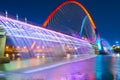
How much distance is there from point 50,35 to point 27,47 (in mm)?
14546

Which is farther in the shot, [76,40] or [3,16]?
[76,40]

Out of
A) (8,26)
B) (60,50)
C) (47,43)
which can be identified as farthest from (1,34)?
(60,50)

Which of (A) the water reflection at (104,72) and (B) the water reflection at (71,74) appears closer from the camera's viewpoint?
(B) the water reflection at (71,74)

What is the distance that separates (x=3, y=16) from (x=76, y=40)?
188 ft

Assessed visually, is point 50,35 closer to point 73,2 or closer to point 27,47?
point 27,47

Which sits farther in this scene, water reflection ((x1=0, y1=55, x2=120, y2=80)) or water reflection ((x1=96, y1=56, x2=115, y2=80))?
water reflection ((x1=96, y1=56, x2=115, y2=80))

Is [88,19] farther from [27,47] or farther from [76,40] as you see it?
[27,47]

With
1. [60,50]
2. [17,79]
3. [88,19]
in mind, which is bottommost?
→ [17,79]

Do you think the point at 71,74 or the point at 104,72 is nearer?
the point at 71,74

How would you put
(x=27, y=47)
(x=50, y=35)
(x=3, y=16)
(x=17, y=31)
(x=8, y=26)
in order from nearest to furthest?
1. (x=3, y=16)
2. (x=8, y=26)
3. (x=17, y=31)
4. (x=50, y=35)
5. (x=27, y=47)

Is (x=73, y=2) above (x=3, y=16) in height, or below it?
above

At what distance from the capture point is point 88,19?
8531cm

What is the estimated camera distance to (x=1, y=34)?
4066 cm

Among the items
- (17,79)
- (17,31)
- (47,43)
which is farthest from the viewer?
(47,43)
